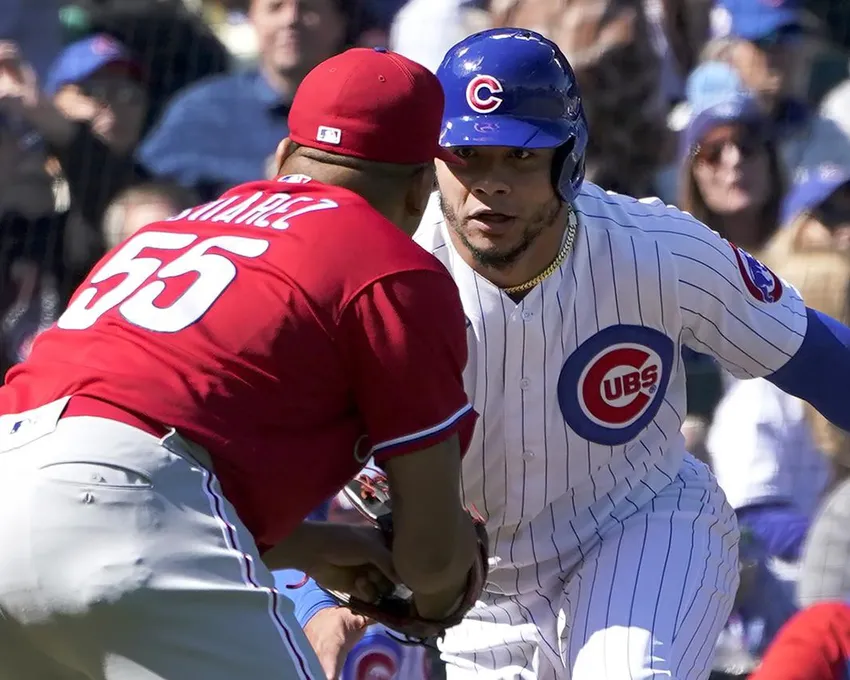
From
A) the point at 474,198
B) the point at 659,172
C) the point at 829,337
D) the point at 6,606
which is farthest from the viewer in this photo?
the point at 659,172

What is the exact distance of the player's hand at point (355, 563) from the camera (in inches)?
96.6

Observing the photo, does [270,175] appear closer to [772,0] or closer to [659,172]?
[659,172]

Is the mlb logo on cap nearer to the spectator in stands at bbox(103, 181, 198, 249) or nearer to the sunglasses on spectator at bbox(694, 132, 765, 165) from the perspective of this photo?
the sunglasses on spectator at bbox(694, 132, 765, 165)

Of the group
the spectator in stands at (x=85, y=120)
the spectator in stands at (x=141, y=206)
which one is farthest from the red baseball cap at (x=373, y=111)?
the spectator in stands at (x=85, y=120)

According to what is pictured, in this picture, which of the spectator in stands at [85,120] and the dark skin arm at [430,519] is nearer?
the dark skin arm at [430,519]

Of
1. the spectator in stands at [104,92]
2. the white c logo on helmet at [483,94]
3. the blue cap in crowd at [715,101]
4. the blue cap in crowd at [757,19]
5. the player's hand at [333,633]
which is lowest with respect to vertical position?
the player's hand at [333,633]

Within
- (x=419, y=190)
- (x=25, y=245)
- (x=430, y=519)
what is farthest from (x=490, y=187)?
(x=25, y=245)

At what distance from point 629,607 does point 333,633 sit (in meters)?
0.63

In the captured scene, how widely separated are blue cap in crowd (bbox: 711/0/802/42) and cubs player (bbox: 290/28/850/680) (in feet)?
7.51

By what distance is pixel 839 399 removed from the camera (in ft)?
10.5

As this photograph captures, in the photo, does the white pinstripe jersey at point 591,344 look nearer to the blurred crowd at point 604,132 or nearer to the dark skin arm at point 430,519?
the dark skin arm at point 430,519

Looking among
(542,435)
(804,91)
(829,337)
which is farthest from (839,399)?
(804,91)

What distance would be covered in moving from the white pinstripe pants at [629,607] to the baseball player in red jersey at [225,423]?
2.41 feet

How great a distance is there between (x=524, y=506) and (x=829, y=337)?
2.42ft
